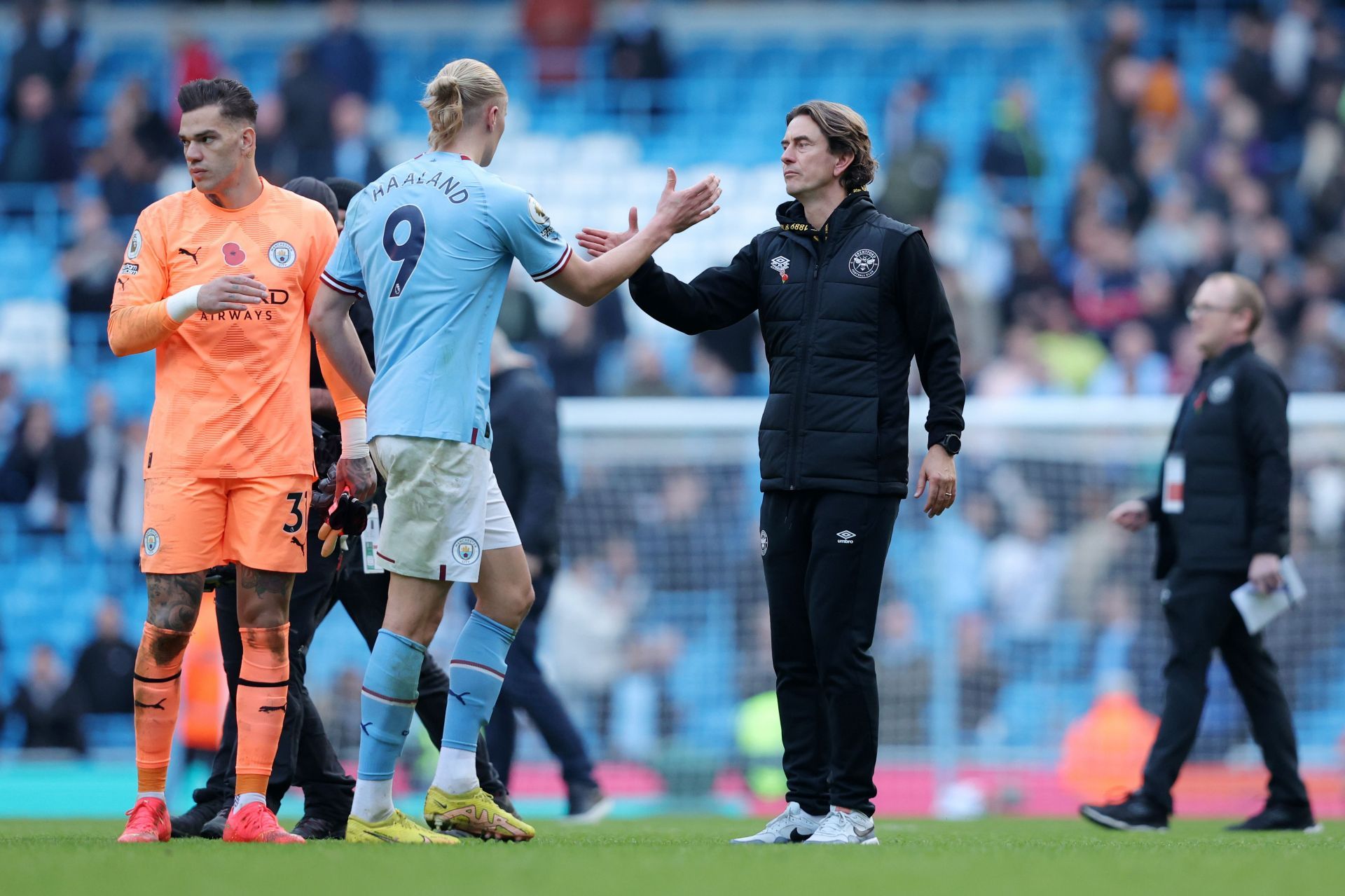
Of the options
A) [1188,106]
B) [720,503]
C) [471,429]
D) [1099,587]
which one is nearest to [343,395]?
[471,429]

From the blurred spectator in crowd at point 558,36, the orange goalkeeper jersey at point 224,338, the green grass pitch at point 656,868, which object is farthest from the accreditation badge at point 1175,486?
the blurred spectator in crowd at point 558,36

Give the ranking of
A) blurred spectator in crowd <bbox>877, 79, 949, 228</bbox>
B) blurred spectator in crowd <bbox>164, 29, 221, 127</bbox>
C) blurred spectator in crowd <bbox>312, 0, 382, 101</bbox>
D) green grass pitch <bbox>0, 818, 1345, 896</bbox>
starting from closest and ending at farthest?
1. green grass pitch <bbox>0, 818, 1345, 896</bbox>
2. blurred spectator in crowd <bbox>877, 79, 949, 228</bbox>
3. blurred spectator in crowd <bbox>312, 0, 382, 101</bbox>
4. blurred spectator in crowd <bbox>164, 29, 221, 127</bbox>

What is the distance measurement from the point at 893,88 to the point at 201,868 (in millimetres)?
14264

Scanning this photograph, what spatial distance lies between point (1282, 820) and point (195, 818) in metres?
4.59

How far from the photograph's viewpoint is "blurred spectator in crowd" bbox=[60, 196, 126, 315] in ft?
48.5

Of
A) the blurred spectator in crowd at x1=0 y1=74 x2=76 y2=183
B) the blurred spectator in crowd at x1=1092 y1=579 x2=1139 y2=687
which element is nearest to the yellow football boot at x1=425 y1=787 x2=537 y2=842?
the blurred spectator in crowd at x1=1092 y1=579 x2=1139 y2=687

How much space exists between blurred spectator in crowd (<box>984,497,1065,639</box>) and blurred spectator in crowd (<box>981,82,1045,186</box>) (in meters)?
5.28

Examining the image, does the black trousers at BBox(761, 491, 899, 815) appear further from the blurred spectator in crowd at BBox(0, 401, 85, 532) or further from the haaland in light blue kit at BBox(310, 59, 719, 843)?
the blurred spectator in crowd at BBox(0, 401, 85, 532)

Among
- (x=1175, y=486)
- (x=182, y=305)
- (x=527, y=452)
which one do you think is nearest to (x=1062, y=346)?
(x=1175, y=486)

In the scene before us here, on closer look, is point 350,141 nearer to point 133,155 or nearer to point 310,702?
point 133,155

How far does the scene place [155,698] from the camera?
5422 millimetres

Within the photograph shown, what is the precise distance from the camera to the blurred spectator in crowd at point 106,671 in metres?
12.2

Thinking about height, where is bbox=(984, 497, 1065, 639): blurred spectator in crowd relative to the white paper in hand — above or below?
below

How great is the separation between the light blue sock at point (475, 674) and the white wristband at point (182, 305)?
1295 millimetres
